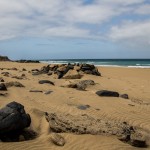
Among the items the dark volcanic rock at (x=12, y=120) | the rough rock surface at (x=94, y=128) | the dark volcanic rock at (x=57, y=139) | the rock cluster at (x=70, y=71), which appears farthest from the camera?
the rock cluster at (x=70, y=71)

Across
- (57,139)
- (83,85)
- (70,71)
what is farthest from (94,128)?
(70,71)

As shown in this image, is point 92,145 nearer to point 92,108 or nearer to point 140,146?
point 140,146

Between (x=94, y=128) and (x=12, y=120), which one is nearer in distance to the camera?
(x=12, y=120)

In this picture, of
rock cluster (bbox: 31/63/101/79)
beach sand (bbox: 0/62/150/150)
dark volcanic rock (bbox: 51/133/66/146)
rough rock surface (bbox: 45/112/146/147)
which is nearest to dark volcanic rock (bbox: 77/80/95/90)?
beach sand (bbox: 0/62/150/150)

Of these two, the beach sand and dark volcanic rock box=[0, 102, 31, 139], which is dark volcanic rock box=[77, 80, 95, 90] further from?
dark volcanic rock box=[0, 102, 31, 139]

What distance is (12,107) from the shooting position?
6.35 metres

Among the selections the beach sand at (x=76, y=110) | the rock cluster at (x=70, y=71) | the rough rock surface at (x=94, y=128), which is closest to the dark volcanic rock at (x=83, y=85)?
the beach sand at (x=76, y=110)

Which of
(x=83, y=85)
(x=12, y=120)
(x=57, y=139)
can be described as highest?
(x=12, y=120)

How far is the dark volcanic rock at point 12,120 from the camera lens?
19.7 feet

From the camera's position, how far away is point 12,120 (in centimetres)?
603

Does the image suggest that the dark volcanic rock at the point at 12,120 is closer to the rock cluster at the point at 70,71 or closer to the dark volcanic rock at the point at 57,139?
the dark volcanic rock at the point at 57,139

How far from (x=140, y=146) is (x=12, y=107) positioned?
8.49 feet

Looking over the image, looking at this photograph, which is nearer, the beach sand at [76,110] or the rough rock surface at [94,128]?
the beach sand at [76,110]

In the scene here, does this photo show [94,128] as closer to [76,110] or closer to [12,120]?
[12,120]
